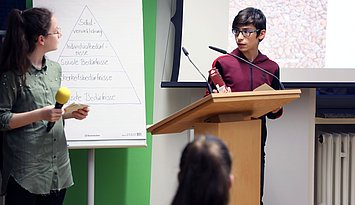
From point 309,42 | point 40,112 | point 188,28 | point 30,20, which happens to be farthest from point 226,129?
point 309,42

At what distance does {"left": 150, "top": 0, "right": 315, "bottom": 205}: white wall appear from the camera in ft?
11.6

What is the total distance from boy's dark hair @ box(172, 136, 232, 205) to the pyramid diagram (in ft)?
6.54

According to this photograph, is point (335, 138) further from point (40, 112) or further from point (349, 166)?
point (40, 112)

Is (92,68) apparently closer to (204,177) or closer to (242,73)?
(242,73)

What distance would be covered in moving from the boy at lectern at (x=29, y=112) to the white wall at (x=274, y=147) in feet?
3.72

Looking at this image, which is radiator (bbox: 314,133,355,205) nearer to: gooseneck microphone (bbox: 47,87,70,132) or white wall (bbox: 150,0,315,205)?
white wall (bbox: 150,0,315,205)

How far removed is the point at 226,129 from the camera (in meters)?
2.29

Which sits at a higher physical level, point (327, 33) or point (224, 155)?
point (327, 33)

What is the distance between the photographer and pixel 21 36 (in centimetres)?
238

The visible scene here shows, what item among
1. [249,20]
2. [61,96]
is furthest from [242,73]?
[61,96]

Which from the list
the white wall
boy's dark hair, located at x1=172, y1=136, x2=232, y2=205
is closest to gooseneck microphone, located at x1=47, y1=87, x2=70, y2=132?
boy's dark hair, located at x1=172, y1=136, x2=232, y2=205

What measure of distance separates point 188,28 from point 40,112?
1424 mm

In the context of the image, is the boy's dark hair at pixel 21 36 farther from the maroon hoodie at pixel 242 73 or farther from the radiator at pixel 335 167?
the radiator at pixel 335 167

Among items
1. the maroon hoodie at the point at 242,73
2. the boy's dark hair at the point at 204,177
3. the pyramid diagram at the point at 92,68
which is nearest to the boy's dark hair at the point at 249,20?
the maroon hoodie at the point at 242,73
